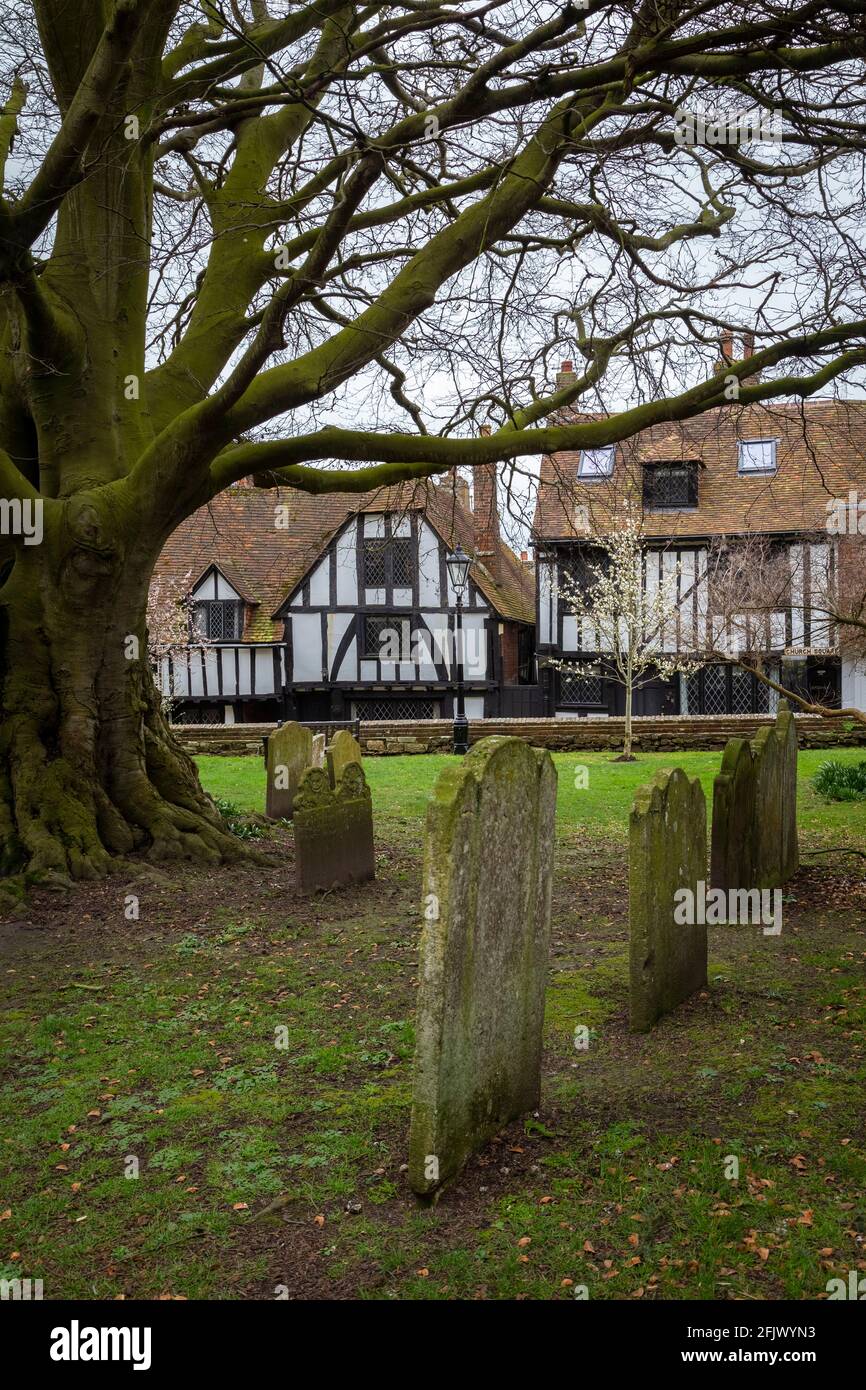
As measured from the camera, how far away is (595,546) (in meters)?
30.1

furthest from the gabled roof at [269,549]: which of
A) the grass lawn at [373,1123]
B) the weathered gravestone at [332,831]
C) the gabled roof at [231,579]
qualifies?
the grass lawn at [373,1123]

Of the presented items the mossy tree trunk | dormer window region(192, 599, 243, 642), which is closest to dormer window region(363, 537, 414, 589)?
dormer window region(192, 599, 243, 642)

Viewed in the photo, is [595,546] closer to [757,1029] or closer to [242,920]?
[242,920]

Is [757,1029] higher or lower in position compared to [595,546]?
lower

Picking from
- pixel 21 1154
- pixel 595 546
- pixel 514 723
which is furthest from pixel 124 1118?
pixel 595 546

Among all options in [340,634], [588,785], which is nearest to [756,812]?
[588,785]

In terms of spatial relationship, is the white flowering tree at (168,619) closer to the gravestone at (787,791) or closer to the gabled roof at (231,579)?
the gabled roof at (231,579)

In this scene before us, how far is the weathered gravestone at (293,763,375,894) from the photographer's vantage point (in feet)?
28.5

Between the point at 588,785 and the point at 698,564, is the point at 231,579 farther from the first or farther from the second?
the point at 588,785

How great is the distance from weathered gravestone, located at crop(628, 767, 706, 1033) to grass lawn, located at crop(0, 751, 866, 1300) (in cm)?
17

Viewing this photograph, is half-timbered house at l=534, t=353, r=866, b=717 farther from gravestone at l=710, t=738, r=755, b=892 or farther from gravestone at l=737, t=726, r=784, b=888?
gravestone at l=710, t=738, r=755, b=892

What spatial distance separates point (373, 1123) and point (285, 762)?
9037 mm

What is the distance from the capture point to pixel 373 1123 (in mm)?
4434

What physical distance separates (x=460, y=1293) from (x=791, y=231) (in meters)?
8.20
